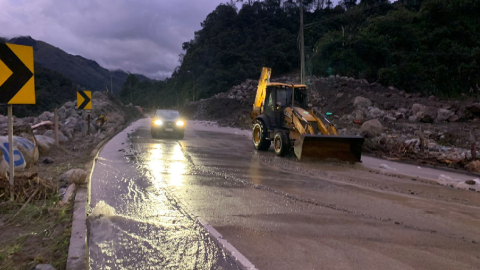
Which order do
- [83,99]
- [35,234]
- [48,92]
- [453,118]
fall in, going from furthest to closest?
[48,92], [453,118], [83,99], [35,234]

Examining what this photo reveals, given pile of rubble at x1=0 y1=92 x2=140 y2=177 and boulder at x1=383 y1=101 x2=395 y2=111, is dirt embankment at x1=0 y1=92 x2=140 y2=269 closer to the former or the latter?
pile of rubble at x1=0 y1=92 x2=140 y2=177

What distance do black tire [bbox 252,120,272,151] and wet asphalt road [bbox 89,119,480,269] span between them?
424 centimetres

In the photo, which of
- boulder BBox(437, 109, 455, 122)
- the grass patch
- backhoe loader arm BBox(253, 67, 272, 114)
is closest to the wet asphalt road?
the grass patch

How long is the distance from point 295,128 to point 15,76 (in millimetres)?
9047

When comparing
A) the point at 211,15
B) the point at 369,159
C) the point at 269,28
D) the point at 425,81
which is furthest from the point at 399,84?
the point at 211,15

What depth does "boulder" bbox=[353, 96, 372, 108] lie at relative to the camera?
95.4 ft

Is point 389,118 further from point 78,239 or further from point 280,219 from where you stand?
point 78,239

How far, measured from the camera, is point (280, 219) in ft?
20.2

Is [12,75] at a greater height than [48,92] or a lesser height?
lesser

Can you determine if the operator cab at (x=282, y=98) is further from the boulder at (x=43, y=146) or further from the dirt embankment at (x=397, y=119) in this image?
the boulder at (x=43, y=146)

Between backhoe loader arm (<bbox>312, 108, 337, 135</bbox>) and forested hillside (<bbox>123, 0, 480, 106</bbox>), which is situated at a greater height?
forested hillside (<bbox>123, 0, 480, 106</bbox>)

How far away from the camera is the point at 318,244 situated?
202 inches

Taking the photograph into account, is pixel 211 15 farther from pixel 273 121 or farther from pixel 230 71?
pixel 273 121

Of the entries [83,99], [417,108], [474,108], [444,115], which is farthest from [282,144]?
[474,108]
